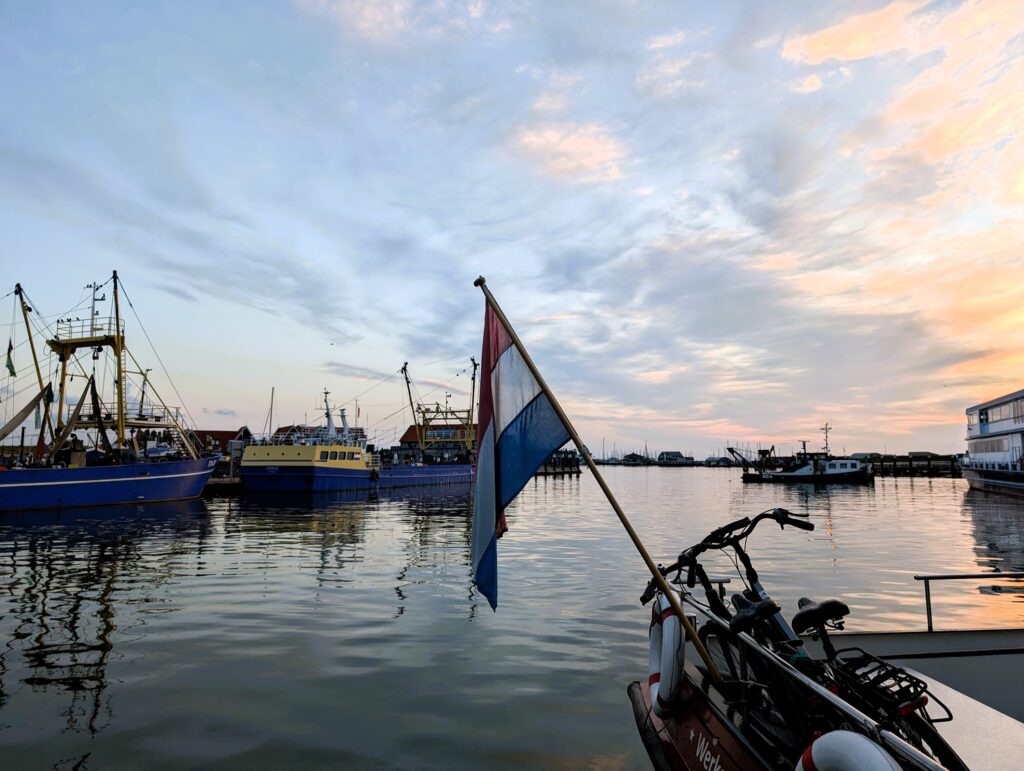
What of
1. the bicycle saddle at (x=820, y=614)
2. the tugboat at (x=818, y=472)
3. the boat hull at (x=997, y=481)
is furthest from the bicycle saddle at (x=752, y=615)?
the tugboat at (x=818, y=472)

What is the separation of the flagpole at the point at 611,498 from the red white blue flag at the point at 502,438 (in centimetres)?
12

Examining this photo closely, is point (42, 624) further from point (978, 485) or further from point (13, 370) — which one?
point (978, 485)

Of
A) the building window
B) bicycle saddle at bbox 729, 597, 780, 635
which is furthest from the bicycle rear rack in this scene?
the building window

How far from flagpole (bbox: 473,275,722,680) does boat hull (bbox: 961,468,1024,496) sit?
6346 centimetres

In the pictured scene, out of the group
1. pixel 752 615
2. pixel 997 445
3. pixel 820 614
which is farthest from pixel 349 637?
pixel 997 445

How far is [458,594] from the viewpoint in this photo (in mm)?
14797

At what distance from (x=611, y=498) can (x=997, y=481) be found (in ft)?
234

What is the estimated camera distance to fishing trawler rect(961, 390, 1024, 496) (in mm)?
55812

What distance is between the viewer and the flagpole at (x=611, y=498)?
507 cm

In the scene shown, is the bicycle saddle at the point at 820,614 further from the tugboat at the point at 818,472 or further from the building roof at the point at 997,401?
the tugboat at the point at 818,472

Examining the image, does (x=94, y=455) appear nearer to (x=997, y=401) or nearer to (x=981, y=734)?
(x=981, y=734)

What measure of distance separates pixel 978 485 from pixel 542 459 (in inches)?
3115

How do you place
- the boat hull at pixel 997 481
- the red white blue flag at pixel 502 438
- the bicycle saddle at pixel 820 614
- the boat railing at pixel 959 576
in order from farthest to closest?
the boat hull at pixel 997 481
the boat railing at pixel 959 576
the red white blue flag at pixel 502 438
the bicycle saddle at pixel 820 614

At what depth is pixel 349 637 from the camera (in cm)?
1103
